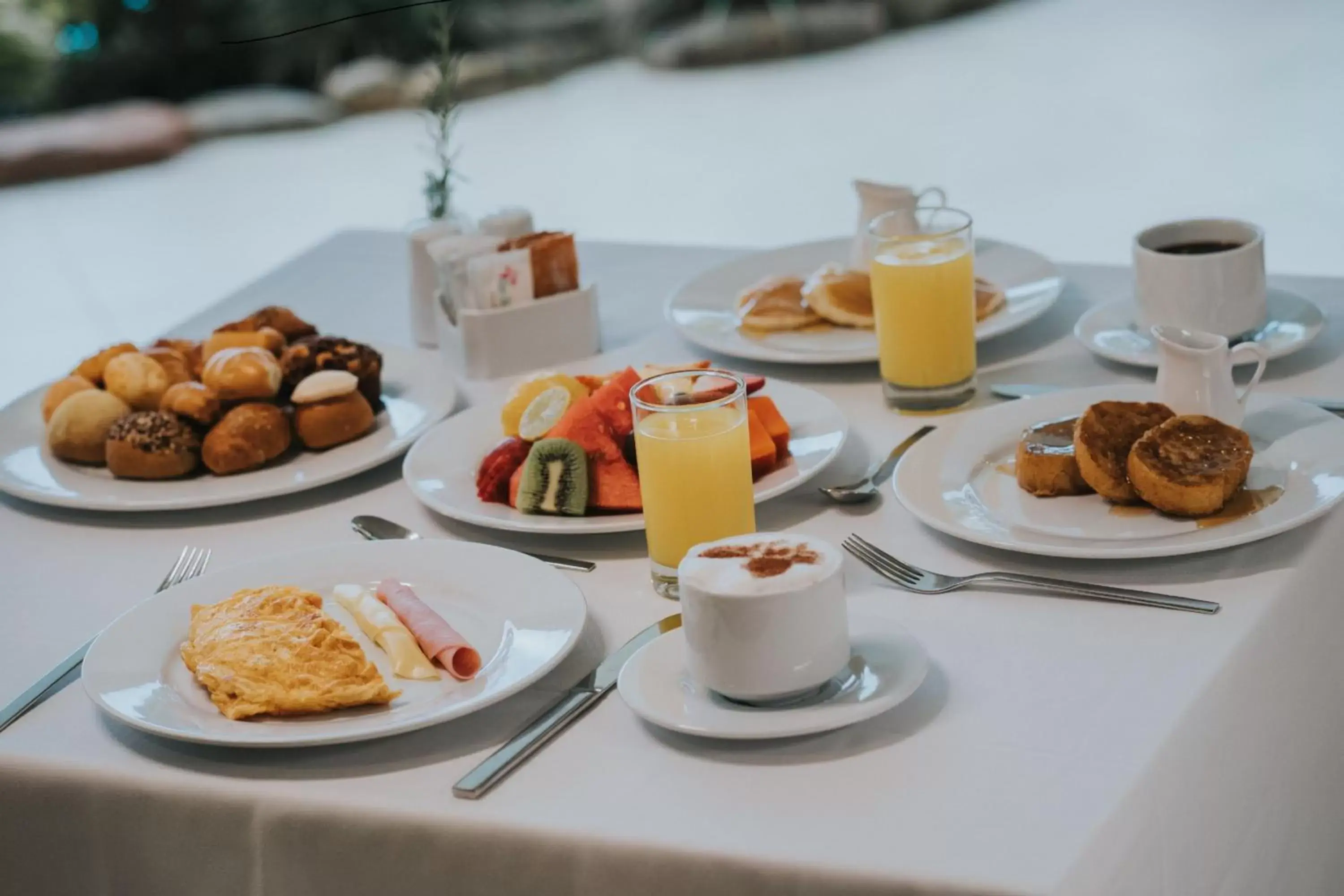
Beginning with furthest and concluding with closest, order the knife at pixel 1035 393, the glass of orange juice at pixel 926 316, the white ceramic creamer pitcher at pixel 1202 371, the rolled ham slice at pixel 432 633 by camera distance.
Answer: the glass of orange juice at pixel 926 316 < the knife at pixel 1035 393 < the white ceramic creamer pitcher at pixel 1202 371 < the rolled ham slice at pixel 432 633

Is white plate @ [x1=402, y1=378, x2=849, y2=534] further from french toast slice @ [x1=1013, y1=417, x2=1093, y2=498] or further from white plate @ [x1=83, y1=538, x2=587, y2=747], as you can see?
french toast slice @ [x1=1013, y1=417, x2=1093, y2=498]

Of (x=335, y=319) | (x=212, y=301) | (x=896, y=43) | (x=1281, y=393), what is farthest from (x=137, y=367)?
(x=896, y=43)

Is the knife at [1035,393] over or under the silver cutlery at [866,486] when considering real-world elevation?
over

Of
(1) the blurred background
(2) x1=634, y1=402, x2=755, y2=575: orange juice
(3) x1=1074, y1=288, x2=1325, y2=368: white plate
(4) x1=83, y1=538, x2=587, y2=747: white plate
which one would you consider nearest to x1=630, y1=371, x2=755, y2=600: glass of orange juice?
(2) x1=634, y1=402, x2=755, y2=575: orange juice

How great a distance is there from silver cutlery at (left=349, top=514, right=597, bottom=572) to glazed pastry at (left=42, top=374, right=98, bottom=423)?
47cm

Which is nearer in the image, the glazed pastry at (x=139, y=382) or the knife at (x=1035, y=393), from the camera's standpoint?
the knife at (x=1035, y=393)

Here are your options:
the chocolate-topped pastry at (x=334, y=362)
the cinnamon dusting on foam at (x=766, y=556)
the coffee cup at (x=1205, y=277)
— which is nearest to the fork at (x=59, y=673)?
the chocolate-topped pastry at (x=334, y=362)

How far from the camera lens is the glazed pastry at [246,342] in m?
1.77

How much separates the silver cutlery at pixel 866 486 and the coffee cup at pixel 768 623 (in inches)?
15.0

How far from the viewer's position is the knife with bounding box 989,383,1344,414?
59.2 inches

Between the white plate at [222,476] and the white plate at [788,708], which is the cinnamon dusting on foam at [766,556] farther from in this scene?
the white plate at [222,476]

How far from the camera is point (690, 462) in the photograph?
49.3 inches

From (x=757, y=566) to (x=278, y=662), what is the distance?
0.39 m

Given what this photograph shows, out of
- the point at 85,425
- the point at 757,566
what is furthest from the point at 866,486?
the point at 85,425
